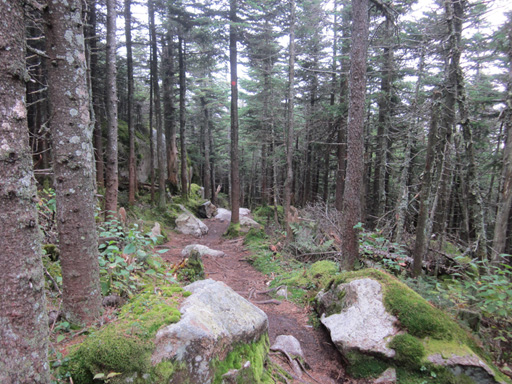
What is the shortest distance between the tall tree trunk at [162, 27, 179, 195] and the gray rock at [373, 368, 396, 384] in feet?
64.4

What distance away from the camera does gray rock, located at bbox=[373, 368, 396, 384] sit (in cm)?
363

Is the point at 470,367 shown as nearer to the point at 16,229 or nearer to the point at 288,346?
the point at 288,346

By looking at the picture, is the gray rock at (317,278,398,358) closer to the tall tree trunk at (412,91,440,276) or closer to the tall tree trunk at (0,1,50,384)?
the tall tree trunk at (412,91,440,276)

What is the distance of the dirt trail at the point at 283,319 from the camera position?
4.11m

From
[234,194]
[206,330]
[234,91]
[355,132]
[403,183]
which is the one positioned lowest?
[206,330]

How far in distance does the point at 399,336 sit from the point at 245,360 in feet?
7.84

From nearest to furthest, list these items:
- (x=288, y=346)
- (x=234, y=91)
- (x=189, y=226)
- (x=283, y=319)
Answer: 1. (x=288, y=346)
2. (x=283, y=319)
3. (x=234, y=91)
4. (x=189, y=226)

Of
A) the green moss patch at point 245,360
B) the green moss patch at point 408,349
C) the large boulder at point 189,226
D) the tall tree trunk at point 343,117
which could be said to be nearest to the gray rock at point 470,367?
the green moss patch at point 408,349

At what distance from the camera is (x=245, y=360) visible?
2979 mm

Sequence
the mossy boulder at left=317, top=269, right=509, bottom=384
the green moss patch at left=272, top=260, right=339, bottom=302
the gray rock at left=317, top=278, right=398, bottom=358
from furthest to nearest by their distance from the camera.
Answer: the green moss patch at left=272, top=260, right=339, bottom=302, the gray rock at left=317, top=278, right=398, bottom=358, the mossy boulder at left=317, top=269, right=509, bottom=384

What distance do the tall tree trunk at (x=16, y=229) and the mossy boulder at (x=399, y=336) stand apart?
12.9ft

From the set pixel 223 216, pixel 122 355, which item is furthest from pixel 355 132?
pixel 223 216

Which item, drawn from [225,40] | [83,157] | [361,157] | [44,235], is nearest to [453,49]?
[361,157]

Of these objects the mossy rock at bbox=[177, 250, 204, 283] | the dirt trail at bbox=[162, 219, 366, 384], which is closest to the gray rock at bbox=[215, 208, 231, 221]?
the dirt trail at bbox=[162, 219, 366, 384]
